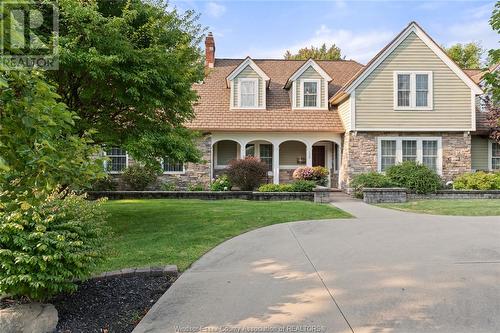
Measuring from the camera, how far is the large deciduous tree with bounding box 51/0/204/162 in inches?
281

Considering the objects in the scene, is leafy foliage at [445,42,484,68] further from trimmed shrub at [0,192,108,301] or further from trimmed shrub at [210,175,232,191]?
trimmed shrub at [0,192,108,301]

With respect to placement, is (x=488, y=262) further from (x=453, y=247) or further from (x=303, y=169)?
(x=303, y=169)

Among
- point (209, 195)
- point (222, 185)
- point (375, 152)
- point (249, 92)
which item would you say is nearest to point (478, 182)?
point (375, 152)

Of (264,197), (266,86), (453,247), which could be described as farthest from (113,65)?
(266,86)

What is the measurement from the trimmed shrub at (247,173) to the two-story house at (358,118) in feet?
7.79

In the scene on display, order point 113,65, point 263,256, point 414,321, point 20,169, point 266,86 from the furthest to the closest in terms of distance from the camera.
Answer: point 266,86
point 113,65
point 263,256
point 414,321
point 20,169

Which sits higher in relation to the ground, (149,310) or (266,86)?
(266,86)

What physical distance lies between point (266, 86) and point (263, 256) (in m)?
15.8

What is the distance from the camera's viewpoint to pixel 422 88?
1867 centimetres

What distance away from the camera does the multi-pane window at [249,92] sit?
20188 millimetres

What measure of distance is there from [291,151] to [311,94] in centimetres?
336

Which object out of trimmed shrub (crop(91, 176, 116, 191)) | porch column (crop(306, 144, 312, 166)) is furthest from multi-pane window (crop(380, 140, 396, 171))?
trimmed shrub (crop(91, 176, 116, 191))

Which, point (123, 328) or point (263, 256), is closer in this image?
point (123, 328)

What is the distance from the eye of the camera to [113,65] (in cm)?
751
